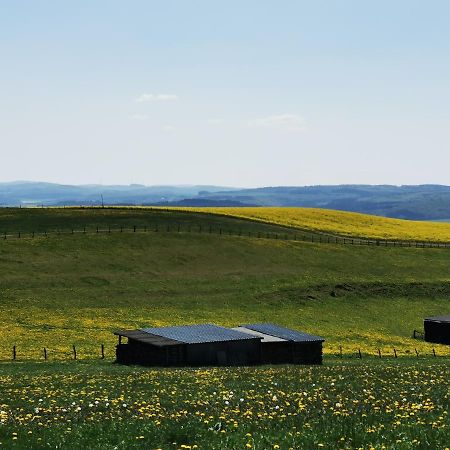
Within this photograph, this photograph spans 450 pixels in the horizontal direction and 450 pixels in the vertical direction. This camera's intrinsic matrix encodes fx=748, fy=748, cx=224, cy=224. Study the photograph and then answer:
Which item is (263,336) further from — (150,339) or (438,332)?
(438,332)

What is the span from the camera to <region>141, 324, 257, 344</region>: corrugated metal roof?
55.0 m

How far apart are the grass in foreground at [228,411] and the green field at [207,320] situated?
91 millimetres

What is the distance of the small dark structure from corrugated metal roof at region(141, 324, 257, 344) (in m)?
30.5

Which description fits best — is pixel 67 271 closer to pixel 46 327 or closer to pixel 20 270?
pixel 20 270

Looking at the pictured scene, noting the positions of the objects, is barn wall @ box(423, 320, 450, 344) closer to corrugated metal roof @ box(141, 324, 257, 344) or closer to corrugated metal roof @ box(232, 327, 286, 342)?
corrugated metal roof @ box(232, 327, 286, 342)

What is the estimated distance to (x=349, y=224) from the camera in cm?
17238

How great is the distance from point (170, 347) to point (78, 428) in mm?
32312

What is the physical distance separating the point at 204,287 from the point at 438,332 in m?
29.7

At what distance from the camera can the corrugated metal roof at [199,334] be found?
180ft

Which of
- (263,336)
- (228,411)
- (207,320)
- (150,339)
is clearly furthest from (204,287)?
(228,411)

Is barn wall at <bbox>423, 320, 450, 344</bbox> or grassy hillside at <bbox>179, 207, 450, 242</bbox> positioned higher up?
grassy hillside at <bbox>179, 207, 450, 242</bbox>

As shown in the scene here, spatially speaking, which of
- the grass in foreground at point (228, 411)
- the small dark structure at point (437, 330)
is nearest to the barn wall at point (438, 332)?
the small dark structure at point (437, 330)

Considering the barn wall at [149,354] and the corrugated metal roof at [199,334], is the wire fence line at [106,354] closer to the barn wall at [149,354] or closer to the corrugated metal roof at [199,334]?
the barn wall at [149,354]

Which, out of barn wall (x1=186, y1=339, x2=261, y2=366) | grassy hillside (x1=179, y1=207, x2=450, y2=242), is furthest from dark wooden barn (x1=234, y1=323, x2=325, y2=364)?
grassy hillside (x1=179, y1=207, x2=450, y2=242)
